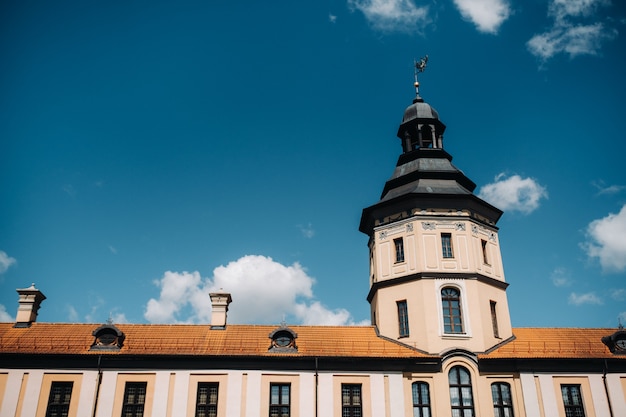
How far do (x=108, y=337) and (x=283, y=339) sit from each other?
864 cm

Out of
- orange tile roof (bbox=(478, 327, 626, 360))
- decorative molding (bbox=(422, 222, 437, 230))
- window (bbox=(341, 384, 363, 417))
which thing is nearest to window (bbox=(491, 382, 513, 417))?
orange tile roof (bbox=(478, 327, 626, 360))

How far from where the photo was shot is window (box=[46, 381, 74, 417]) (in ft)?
80.3

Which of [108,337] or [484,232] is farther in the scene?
[484,232]

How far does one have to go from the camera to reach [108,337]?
26359mm

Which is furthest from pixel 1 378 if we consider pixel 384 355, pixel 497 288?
pixel 497 288

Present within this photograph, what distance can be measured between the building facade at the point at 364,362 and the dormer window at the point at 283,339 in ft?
0.20

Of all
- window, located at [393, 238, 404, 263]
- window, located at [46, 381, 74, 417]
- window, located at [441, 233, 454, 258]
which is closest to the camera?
window, located at [46, 381, 74, 417]

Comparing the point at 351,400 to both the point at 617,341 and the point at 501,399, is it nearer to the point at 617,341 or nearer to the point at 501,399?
the point at 501,399

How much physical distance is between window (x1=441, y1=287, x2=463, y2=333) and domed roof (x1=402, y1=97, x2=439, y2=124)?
37.0 ft

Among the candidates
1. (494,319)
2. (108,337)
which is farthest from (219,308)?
(494,319)

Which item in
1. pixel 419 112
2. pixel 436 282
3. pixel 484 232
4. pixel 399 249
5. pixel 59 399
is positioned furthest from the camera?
pixel 419 112

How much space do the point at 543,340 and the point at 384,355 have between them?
8532mm

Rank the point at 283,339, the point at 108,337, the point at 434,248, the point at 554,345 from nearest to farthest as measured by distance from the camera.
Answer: the point at 283,339, the point at 108,337, the point at 554,345, the point at 434,248

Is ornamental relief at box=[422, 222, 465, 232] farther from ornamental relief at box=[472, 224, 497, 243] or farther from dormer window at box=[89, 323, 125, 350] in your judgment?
dormer window at box=[89, 323, 125, 350]
